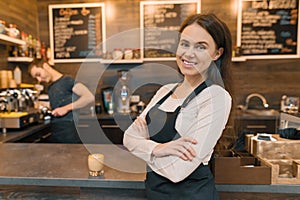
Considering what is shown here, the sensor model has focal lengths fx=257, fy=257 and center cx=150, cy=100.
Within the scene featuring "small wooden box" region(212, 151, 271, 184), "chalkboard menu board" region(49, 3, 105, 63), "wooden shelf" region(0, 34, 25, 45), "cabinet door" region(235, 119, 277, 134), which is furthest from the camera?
"chalkboard menu board" region(49, 3, 105, 63)

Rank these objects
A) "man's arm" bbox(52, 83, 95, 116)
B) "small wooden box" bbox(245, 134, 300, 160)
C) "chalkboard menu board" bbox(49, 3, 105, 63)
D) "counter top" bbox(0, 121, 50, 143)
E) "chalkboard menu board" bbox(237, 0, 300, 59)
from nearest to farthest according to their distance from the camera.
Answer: "small wooden box" bbox(245, 134, 300, 160) < "counter top" bbox(0, 121, 50, 143) < "man's arm" bbox(52, 83, 95, 116) < "chalkboard menu board" bbox(237, 0, 300, 59) < "chalkboard menu board" bbox(49, 3, 105, 63)

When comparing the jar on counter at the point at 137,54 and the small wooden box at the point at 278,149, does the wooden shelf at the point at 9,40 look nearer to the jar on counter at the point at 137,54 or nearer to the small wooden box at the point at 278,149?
the jar on counter at the point at 137,54

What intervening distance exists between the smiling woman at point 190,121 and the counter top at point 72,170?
0.18 meters

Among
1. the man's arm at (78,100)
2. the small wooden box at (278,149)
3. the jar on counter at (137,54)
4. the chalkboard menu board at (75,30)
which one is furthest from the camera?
the chalkboard menu board at (75,30)

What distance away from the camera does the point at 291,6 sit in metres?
2.92

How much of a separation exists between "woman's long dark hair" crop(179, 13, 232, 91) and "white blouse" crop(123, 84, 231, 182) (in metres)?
0.10

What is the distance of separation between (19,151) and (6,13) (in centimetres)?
176

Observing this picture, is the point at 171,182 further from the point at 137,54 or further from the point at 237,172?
the point at 137,54

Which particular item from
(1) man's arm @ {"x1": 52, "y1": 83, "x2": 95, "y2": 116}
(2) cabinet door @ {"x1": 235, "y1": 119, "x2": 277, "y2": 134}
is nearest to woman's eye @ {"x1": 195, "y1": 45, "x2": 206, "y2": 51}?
(1) man's arm @ {"x1": 52, "y1": 83, "x2": 95, "y2": 116}

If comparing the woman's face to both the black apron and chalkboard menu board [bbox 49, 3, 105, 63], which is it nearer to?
the black apron

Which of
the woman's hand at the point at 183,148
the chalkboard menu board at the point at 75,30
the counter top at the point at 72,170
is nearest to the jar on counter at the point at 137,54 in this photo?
the chalkboard menu board at the point at 75,30

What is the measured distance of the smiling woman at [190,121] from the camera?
2.55 feet

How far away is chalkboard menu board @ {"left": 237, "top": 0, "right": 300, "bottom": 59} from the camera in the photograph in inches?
116

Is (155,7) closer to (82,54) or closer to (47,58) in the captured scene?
(82,54)
